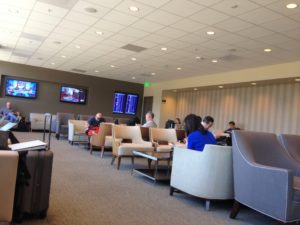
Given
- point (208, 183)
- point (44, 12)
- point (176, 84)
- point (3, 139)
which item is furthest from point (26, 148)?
point (176, 84)

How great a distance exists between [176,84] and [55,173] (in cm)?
882

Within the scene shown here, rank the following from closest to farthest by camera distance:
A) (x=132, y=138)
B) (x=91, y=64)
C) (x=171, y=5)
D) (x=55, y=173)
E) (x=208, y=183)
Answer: (x=208, y=183) < (x=55, y=173) < (x=171, y=5) < (x=132, y=138) < (x=91, y=64)

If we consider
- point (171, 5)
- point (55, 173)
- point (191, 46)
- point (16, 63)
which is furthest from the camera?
point (16, 63)

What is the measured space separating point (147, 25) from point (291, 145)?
3761 mm

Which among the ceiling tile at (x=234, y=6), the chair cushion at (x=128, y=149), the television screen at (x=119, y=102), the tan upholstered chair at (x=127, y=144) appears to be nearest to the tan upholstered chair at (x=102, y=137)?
the tan upholstered chair at (x=127, y=144)

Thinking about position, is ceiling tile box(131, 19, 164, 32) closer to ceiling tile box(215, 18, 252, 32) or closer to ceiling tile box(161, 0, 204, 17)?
ceiling tile box(161, 0, 204, 17)

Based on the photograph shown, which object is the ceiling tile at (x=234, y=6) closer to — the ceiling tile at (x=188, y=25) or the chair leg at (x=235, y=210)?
the ceiling tile at (x=188, y=25)

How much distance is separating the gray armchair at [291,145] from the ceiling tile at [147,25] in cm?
346

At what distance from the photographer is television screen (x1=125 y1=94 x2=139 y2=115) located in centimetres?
1537

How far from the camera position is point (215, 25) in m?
5.67

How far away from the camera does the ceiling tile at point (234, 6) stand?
4.59m

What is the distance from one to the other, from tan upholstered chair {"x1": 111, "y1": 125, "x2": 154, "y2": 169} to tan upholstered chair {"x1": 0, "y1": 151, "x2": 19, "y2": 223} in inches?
129

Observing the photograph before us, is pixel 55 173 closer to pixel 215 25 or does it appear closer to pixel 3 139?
pixel 3 139

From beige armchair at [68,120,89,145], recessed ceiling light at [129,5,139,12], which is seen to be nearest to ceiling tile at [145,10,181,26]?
recessed ceiling light at [129,5,139,12]
